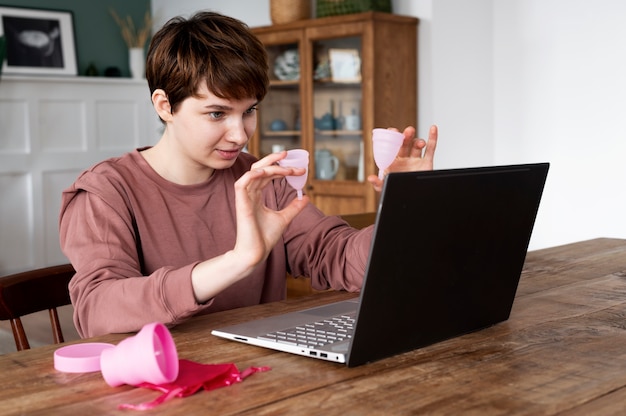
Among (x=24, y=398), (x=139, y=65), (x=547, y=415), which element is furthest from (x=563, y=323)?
(x=139, y=65)

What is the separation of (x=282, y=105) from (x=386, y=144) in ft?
11.8

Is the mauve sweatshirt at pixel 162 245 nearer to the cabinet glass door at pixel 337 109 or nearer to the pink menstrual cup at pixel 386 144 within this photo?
the pink menstrual cup at pixel 386 144

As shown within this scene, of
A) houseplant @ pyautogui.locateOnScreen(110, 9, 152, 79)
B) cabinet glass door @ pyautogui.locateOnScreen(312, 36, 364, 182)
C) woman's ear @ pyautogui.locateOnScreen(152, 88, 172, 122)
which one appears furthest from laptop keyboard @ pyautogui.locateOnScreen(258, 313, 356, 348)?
houseplant @ pyautogui.locateOnScreen(110, 9, 152, 79)

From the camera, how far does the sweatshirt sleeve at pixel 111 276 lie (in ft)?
4.28

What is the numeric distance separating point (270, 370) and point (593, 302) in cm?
73

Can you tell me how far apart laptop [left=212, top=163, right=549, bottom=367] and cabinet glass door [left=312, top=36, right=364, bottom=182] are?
3.27 meters

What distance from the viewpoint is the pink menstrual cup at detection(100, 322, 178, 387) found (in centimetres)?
101

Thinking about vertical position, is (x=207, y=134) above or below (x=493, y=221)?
above

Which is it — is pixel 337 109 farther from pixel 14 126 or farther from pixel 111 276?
pixel 111 276

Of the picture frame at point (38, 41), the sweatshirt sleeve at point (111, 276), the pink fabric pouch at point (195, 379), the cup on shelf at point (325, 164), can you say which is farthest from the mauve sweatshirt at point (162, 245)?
the picture frame at point (38, 41)

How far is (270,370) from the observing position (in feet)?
3.64

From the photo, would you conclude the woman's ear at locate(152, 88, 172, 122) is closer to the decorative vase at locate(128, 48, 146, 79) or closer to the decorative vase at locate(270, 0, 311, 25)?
the decorative vase at locate(270, 0, 311, 25)

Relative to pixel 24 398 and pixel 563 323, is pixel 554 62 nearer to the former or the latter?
pixel 563 323

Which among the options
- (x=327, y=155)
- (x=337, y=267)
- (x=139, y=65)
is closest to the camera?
(x=337, y=267)
